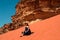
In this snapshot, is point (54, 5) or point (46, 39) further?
point (54, 5)

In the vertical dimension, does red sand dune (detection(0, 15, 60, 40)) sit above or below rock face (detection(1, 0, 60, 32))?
below

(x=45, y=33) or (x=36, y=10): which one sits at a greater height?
(x=36, y=10)

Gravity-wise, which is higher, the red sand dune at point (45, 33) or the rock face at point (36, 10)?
the rock face at point (36, 10)

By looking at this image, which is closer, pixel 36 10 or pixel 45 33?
pixel 45 33

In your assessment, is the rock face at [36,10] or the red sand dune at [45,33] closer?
the red sand dune at [45,33]

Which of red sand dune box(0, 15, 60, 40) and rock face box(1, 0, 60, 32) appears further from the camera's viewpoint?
rock face box(1, 0, 60, 32)

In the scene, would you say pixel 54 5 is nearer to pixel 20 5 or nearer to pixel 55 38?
pixel 20 5

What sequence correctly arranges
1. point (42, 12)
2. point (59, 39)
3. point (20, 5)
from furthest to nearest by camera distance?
point (20, 5) < point (42, 12) < point (59, 39)

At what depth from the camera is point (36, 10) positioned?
23469mm

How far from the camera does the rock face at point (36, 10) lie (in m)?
23.2

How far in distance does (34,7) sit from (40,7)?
1.00 metres

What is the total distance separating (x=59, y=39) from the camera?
939cm

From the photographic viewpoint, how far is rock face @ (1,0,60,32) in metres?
23.2

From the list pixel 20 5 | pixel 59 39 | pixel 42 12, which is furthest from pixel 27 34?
pixel 20 5
